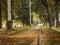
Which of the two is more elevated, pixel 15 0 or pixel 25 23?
pixel 15 0

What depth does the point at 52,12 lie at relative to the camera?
5575cm

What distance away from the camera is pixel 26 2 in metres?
56.6

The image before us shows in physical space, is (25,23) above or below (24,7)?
below

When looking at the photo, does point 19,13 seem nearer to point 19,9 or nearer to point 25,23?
point 19,9

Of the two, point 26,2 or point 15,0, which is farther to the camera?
point 26,2

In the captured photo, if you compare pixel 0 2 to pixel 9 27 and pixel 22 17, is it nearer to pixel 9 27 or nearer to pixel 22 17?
pixel 9 27

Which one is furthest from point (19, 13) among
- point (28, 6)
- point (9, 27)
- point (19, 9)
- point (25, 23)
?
point (9, 27)

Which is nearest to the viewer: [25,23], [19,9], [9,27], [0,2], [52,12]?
[9,27]

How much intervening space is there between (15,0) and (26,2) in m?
18.6

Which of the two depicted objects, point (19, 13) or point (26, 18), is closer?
point (19, 13)

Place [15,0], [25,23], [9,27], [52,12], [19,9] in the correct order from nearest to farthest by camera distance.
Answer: [9,27]
[15,0]
[19,9]
[52,12]
[25,23]

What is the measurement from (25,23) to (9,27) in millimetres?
33825

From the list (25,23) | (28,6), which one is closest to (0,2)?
(28,6)

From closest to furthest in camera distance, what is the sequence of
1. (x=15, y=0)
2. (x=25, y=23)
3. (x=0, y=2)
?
(x=0, y=2), (x=15, y=0), (x=25, y=23)
